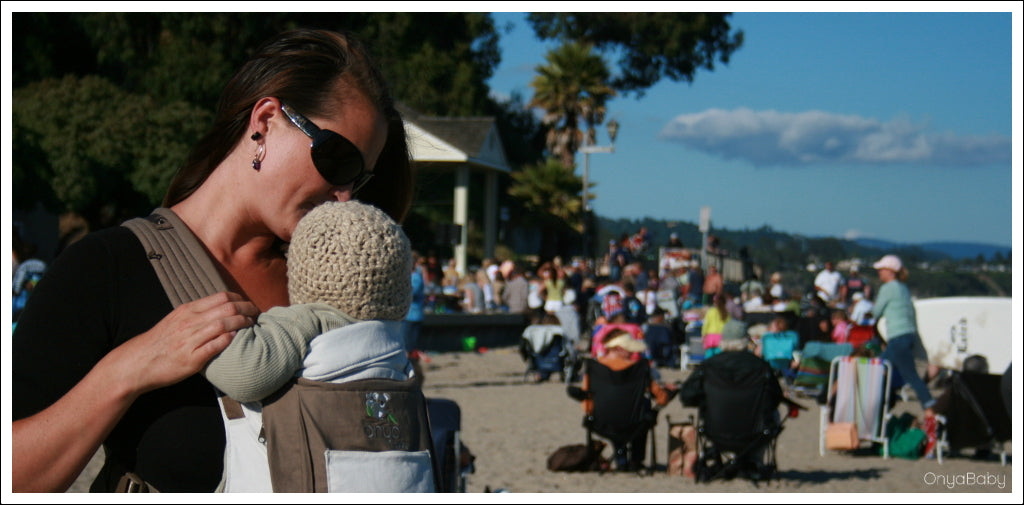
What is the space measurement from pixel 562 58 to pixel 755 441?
32.3 meters

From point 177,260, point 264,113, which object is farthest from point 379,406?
point 264,113

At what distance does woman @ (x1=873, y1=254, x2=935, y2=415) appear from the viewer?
10703mm

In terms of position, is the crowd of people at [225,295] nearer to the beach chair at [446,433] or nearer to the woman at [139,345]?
the woman at [139,345]

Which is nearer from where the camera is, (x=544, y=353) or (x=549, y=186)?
(x=544, y=353)

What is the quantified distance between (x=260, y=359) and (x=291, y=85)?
646 millimetres

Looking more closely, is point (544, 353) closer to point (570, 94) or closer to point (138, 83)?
point (138, 83)

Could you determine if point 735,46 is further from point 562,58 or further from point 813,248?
point 813,248

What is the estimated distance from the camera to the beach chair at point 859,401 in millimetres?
9523

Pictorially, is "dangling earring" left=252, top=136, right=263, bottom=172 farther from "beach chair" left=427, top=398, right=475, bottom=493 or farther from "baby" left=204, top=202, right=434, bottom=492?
"beach chair" left=427, top=398, right=475, bottom=493

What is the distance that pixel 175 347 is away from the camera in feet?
5.08

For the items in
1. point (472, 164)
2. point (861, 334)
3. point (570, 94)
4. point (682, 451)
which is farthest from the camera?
point (570, 94)

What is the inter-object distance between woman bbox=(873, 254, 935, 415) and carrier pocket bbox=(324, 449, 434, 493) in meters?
9.78

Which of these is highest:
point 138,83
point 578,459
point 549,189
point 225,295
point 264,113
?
point 138,83

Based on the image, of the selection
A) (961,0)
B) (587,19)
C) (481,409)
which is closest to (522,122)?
(587,19)
